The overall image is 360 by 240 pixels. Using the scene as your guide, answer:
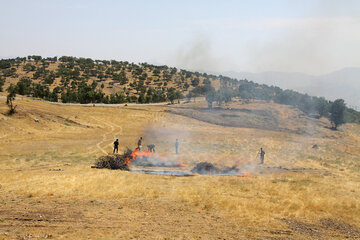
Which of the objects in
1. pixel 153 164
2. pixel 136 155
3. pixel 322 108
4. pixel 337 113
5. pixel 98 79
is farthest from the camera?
pixel 98 79

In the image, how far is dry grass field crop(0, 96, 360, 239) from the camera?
1362 cm

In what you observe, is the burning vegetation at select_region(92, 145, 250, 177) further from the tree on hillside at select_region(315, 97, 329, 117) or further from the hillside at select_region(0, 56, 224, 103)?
the tree on hillside at select_region(315, 97, 329, 117)

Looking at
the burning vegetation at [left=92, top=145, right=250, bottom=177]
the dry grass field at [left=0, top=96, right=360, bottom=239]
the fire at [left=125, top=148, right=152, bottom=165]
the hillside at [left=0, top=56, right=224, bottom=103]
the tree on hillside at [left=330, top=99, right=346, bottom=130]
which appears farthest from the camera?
the hillside at [left=0, top=56, right=224, bottom=103]

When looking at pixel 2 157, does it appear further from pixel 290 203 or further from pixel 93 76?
pixel 93 76

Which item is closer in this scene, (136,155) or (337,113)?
(136,155)

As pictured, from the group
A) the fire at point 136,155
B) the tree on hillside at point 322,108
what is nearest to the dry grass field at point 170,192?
the fire at point 136,155

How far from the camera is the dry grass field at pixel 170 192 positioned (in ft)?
44.7

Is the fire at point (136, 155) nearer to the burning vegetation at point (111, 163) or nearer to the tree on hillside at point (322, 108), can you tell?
the burning vegetation at point (111, 163)

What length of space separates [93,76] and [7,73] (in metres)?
30.7

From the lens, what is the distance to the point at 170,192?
64.3 ft

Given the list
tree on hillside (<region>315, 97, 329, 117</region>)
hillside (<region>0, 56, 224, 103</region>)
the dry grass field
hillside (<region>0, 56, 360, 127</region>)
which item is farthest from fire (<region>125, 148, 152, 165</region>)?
tree on hillside (<region>315, 97, 329, 117</region>)

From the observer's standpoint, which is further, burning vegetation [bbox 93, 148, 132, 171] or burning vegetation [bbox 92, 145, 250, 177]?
burning vegetation [bbox 92, 145, 250, 177]

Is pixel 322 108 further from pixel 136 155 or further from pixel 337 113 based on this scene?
pixel 136 155

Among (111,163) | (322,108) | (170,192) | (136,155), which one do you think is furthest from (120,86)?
(170,192)
